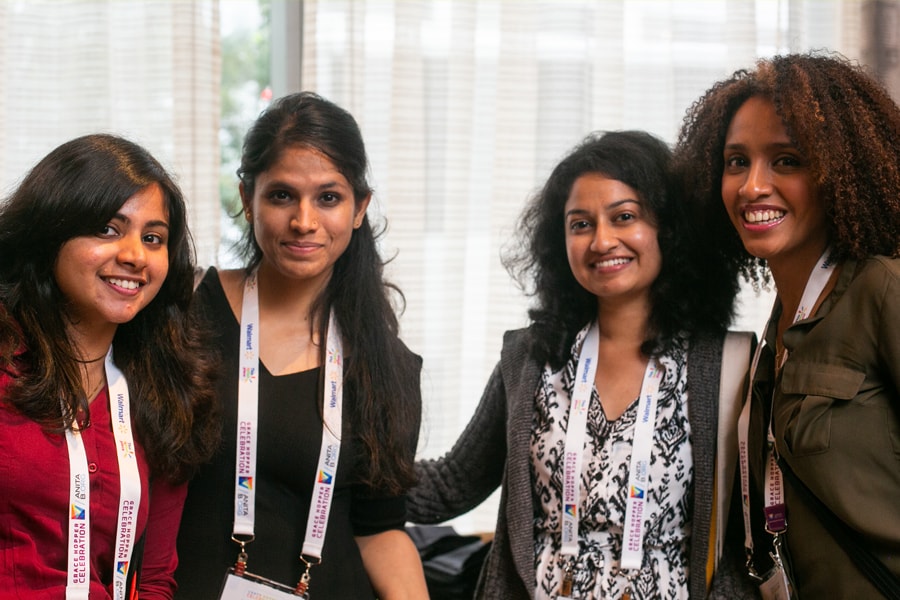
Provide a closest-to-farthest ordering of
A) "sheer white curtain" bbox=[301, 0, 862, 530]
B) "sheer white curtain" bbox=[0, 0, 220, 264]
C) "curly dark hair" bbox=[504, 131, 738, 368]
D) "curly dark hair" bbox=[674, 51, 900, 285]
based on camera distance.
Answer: "curly dark hair" bbox=[674, 51, 900, 285]
"curly dark hair" bbox=[504, 131, 738, 368]
"sheer white curtain" bbox=[0, 0, 220, 264]
"sheer white curtain" bbox=[301, 0, 862, 530]

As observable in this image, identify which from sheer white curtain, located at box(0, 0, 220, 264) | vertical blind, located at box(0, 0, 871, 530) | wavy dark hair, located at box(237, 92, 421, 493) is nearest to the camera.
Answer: wavy dark hair, located at box(237, 92, 421, 493)

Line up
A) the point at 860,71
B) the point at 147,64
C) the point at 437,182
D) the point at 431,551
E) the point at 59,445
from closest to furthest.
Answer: the point at 59,445 < the point at 860,71 < the point at 431,551 < the point at 147,64 < the point at 437,182

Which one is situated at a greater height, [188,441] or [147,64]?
[147,64]

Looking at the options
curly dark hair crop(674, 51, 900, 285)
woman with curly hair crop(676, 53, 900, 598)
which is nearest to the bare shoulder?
woman with curly hair crop(676, 53, 900, 598)

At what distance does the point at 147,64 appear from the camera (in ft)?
9.42

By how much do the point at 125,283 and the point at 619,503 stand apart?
3.84ft

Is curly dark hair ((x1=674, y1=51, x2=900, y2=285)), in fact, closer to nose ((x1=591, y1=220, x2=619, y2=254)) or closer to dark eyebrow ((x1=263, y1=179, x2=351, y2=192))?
nose ((x1=591, y1=220, x2=619, y2=254))

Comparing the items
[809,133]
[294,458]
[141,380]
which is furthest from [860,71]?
[141,380]

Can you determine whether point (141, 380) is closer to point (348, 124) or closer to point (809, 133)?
point (348, 124)

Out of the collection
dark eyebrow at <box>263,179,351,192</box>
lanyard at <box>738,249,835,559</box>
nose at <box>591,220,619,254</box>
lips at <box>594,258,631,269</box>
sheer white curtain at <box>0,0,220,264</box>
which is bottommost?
lanyard at <box>738,249,835,559</box>

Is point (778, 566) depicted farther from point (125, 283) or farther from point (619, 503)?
point (125, 283)

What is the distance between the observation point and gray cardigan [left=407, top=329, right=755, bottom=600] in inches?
81.5

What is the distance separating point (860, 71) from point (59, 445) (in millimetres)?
1726

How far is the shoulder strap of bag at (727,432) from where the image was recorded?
6.73 ft
